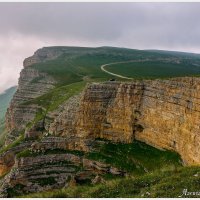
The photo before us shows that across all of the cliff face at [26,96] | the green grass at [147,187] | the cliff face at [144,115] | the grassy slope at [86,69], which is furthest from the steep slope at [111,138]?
the cliff face at [26,96]

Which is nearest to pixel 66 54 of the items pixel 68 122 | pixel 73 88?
pixel 73 88

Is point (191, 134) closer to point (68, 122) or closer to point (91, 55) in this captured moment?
point (68, 122)

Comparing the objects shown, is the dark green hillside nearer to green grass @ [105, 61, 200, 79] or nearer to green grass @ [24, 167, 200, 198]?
green grass @ [105, 61, 200, 79]

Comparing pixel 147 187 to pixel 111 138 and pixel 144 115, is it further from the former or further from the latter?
pixel 111 138

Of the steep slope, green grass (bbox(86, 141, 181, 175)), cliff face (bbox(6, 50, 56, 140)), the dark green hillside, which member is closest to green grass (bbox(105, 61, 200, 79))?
the dark green hillside

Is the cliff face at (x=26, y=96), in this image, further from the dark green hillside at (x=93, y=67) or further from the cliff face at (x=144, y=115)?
the cliff face at (x=144, y=115)

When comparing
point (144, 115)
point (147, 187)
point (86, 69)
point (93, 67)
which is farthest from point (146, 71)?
point (147, 187)
